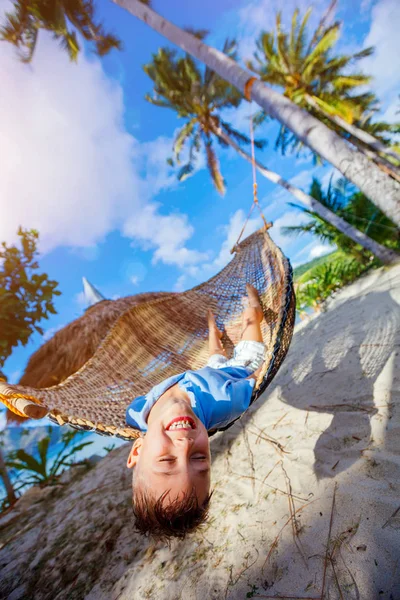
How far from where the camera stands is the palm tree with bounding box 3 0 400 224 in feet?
6.70

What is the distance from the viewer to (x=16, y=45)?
4.68 m

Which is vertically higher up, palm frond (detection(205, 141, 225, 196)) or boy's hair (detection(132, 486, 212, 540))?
palm frond (detection(205, 141, 225, 196))

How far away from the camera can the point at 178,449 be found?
895 millimetres

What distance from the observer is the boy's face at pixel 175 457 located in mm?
863

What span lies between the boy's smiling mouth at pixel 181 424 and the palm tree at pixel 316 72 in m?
7.18

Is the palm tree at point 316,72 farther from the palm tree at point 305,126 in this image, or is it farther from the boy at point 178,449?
the boy at point 178,449

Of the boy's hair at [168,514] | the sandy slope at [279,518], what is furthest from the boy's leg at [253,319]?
the boy's hair at [168,514]

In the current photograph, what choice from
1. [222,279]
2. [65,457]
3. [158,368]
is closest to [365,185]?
[222,279]

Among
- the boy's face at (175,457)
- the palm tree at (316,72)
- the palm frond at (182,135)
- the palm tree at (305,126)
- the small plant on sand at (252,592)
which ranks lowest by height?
the small plant on sand at (252,592)

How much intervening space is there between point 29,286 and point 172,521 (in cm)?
351

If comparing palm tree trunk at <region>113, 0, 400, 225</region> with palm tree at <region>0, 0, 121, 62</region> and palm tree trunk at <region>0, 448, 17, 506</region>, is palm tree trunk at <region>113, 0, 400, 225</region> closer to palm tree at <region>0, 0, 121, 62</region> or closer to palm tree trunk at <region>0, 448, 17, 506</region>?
palm tree at <region>0, 0, 121, 62</region>

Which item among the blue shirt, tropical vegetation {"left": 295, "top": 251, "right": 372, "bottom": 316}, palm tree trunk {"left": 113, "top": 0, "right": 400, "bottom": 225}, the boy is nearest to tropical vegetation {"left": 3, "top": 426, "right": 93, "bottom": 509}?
the blue shirt

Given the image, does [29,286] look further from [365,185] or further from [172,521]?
[365,185]

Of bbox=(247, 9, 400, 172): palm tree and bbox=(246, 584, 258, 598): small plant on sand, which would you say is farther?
bbox=(247, 9, 400, 172): palm tree
